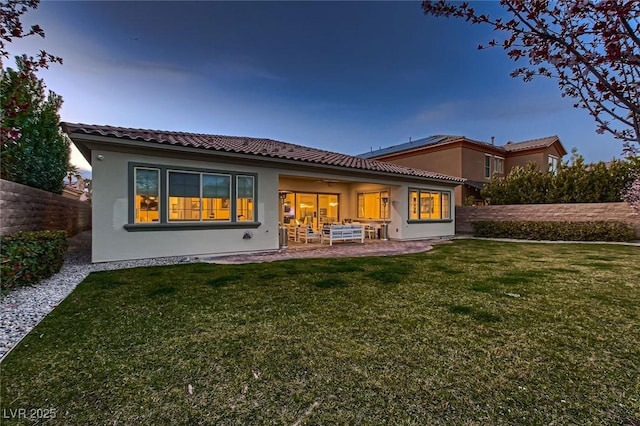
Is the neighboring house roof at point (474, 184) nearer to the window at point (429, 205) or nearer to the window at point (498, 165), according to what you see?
the window at point (498, 165)

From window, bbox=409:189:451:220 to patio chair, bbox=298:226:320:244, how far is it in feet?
17.0

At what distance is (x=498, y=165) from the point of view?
24.8m

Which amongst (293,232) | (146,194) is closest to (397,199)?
(293,232)

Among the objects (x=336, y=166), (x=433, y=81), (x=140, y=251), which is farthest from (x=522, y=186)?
(x=140, y=251)

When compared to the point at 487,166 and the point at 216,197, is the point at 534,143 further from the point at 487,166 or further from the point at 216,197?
the point at 216,197

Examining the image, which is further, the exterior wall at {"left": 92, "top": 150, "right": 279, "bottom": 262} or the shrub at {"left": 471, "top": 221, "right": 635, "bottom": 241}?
the shrub at {"left": 471, "top": 221, "right": 635, "bottom": 241}

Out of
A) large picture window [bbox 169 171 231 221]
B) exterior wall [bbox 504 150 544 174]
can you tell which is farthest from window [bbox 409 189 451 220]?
exterior wall [bbox 504 150 544 174]

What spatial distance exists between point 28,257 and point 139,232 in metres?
2.83

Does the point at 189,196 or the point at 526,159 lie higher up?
the point at 526,159

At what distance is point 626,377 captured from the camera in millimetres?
2688

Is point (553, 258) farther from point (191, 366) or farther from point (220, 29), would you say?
point (220, 29)

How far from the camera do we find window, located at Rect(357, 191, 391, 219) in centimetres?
1563

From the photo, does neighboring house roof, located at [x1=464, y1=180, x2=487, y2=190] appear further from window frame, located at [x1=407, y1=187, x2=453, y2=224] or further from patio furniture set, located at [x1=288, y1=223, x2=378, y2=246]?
patio furniture set, located at [x1=288, y1=223, x2=378, y2=246]

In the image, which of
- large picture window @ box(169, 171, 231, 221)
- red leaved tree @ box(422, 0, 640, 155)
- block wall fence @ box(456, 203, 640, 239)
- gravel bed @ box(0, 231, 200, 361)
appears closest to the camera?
red leaved tree @ box(422, 0, 640, 155)
